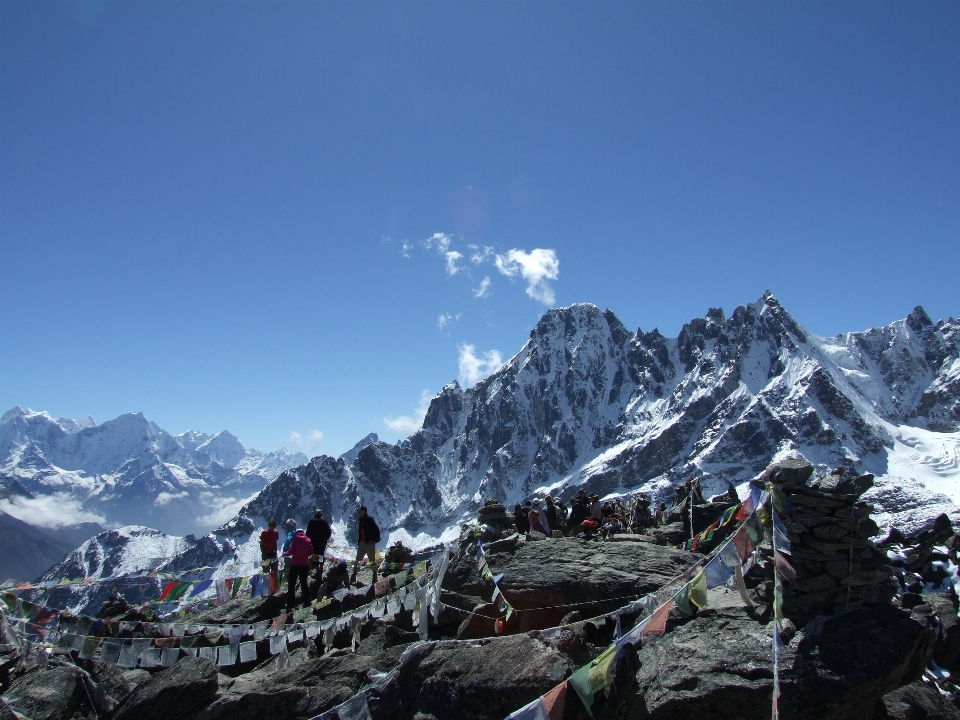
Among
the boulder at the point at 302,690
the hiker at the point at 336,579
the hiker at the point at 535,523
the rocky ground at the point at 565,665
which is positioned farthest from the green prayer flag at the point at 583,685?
the hiker at the point at 535,523

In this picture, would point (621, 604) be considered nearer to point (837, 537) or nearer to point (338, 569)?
point (837, 537)

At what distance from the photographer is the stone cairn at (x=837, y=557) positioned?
9.71m

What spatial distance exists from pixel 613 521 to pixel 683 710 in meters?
14.0

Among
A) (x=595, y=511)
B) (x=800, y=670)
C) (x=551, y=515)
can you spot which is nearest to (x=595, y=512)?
(x=595, y=511)

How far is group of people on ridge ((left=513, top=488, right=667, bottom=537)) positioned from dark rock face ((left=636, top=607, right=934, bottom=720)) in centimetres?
1050

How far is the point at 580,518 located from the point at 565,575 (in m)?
10.1

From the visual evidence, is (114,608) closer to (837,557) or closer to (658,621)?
(658,621)

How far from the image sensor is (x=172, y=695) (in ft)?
38.1

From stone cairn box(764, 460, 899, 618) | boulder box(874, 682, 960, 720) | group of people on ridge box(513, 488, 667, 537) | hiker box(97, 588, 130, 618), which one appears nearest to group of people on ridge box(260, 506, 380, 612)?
group of people on ridge box(513, 488, 667, 537)

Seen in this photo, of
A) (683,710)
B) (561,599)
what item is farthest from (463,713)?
(561,599)

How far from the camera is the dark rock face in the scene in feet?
28.2

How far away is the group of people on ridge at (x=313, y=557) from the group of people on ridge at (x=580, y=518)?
5.89 m

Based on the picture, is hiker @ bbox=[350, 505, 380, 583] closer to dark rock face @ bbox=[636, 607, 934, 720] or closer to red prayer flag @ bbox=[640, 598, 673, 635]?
red prayer flag @ bbox=[640, 598, 673, 635]

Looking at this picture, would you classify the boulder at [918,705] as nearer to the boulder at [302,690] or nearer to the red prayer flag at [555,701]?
the red prayer flag at [555,701]
